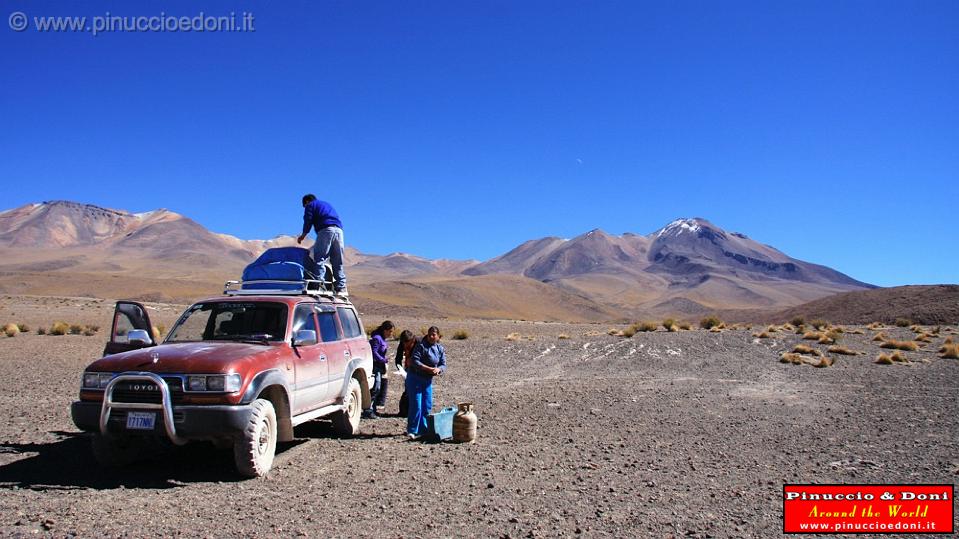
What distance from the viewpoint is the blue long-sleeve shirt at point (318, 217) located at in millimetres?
10922

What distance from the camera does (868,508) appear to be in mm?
6863

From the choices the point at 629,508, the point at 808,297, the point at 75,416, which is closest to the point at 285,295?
the point at 75,416

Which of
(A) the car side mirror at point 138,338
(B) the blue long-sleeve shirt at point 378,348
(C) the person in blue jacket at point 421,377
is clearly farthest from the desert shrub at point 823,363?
(A) the car side mirror at point 138,338

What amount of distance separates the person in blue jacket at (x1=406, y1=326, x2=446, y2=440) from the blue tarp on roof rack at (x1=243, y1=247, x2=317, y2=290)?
1.97m

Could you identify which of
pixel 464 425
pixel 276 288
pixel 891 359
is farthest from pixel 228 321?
pixel 891 359

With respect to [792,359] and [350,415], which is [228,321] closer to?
[350,415]

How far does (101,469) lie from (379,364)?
5.08 metres

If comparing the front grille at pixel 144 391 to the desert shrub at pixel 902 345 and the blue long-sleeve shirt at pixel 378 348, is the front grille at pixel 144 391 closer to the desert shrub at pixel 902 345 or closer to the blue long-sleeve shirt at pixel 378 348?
the blue long-sleeve shirt at pixel 378 348

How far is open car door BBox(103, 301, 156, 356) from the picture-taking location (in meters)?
8.61

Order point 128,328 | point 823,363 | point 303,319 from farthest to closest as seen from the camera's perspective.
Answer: point 823,363, point 128,328, point 303,319

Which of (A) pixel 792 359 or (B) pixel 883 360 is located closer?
(B) pixel 883 360

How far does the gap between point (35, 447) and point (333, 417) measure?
3.86 m

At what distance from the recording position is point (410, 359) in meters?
10.6

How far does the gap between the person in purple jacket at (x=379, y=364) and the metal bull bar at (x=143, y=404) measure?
5022 mm
